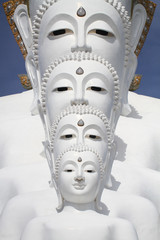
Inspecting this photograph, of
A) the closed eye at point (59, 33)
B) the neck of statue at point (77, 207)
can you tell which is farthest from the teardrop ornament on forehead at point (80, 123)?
the closed eye at point (59, 33)

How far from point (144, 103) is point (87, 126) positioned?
4073 millimetres

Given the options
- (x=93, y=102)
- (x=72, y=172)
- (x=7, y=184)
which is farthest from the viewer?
(x=7, y=184)

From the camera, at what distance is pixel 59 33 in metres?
4.93

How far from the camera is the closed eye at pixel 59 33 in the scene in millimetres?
4879

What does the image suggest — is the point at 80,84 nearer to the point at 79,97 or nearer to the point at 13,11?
the point at 79,97

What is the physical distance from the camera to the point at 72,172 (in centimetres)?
402

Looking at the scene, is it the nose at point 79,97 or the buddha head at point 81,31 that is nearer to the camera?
the nose at point 79,97

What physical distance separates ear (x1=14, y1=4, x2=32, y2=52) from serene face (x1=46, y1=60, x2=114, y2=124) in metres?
1.72

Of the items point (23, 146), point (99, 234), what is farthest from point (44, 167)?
point (99, 234)

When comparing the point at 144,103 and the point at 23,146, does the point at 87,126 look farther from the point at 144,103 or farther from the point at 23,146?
the point at 144,103

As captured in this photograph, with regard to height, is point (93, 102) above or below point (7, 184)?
above

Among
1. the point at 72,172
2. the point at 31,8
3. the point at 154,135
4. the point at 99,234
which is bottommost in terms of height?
the point at 154,135

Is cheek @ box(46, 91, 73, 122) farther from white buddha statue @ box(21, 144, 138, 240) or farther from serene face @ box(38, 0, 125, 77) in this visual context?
white buddha statue @ box(21, 144, 138, 240)

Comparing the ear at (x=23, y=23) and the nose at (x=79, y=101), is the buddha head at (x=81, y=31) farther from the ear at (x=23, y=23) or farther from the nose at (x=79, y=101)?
the ear at (x=23, y=23)
